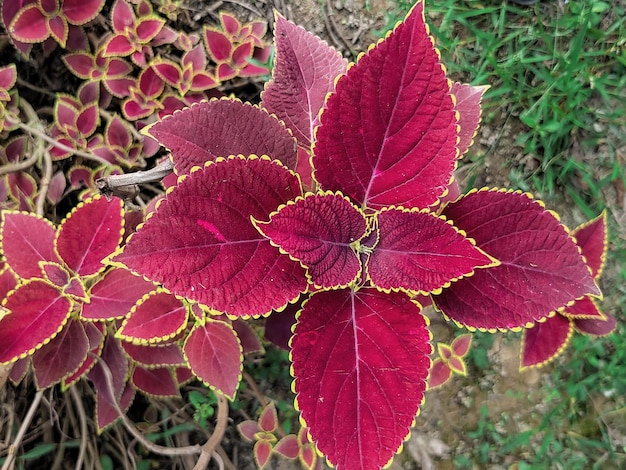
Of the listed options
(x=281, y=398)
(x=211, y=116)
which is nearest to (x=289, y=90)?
(x=211, y=116)

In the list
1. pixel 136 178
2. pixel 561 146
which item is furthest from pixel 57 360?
pixel 561 146

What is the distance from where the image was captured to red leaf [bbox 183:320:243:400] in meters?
0.97

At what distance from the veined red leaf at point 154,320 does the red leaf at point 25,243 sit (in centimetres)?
19

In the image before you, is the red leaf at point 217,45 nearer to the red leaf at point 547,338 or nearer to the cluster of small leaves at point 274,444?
the cluster of small leaves at point 274,444

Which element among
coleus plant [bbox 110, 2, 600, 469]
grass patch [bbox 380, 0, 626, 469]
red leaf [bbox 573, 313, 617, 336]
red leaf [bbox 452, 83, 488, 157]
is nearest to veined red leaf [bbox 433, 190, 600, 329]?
coleus plant [bbox 110, 2, 600, 469]

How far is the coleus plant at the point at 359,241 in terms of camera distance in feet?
2.09

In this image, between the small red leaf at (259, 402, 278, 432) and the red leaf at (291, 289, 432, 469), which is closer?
the red leaf at (291, 289, 432, 469)

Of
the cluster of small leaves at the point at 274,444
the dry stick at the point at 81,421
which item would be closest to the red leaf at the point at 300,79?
the cluster of small leaves at the point at 274,444

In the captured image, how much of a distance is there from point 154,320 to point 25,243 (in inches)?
11.1

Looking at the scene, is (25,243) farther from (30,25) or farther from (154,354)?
(30,25)

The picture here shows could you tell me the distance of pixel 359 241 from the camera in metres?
0.74

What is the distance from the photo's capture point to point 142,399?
1526 millimetres

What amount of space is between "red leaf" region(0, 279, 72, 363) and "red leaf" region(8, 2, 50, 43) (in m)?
0.75

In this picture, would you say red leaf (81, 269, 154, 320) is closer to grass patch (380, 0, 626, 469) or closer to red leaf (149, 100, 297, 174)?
red leaf (149, 100, 297, 174)
